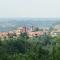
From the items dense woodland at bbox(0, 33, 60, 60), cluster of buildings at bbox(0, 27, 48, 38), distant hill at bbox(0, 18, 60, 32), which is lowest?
dense woodland at bbox(0, 33, 60, 60)

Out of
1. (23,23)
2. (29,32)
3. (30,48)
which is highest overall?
(23,23)

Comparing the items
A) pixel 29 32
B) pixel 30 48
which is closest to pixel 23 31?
pixel 29 32

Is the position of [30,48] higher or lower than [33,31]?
lower

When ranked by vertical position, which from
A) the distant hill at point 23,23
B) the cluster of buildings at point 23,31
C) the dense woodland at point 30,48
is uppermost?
the distant hill at point 23,23

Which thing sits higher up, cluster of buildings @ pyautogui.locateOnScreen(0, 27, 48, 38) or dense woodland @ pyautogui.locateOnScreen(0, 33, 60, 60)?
cluster of buildings @ pyautogui.locateOnScreen(0, 27, 48, 38)

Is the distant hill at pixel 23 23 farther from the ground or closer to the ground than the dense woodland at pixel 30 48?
farther from the ground

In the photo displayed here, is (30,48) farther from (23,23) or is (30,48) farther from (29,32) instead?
(23,23)

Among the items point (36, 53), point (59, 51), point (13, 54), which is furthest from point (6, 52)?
point (59, 51)

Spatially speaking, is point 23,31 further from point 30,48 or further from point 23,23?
point 30,48
